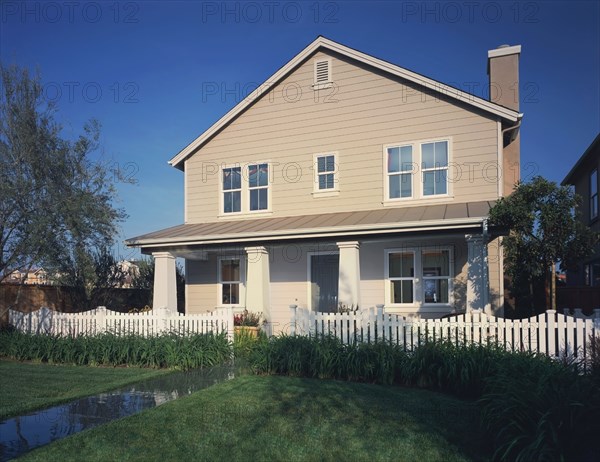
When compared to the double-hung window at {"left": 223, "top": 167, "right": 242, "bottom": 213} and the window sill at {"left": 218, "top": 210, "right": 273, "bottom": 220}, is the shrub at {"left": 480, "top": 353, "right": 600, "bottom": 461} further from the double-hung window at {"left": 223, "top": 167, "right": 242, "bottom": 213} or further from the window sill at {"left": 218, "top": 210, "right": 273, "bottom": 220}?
the double-hung window at {"left": 223, "top": 167, "right": 242, "bottom": 213}

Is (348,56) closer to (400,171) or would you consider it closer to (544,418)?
(400,171)

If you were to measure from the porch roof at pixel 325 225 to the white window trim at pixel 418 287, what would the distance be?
1241mm

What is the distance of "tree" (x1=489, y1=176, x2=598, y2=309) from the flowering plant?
6.61 metres

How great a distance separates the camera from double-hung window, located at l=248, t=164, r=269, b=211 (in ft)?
55.0

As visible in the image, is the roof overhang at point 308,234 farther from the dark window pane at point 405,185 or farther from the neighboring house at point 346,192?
the dark window pane at point 405,185

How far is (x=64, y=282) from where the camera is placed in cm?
1666

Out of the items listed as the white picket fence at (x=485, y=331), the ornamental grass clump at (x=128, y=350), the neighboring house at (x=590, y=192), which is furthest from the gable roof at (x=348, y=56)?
the ornamental grass clump at (x=128, y=350)

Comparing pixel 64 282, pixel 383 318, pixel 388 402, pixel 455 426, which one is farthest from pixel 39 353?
pixel 455 426

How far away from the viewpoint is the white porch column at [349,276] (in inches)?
537

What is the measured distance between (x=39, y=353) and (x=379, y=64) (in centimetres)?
1185

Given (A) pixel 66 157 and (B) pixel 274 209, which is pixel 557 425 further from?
(A) pixel 66 157

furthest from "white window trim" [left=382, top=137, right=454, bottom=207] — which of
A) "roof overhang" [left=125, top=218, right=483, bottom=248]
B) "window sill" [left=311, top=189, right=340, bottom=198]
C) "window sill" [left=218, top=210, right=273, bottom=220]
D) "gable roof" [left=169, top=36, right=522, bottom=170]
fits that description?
"window sill" [left=218, top=210, right=273, bottom=220]

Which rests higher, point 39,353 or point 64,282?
point 64,282

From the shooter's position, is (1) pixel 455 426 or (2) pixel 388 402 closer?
(1) pixel 455 426
